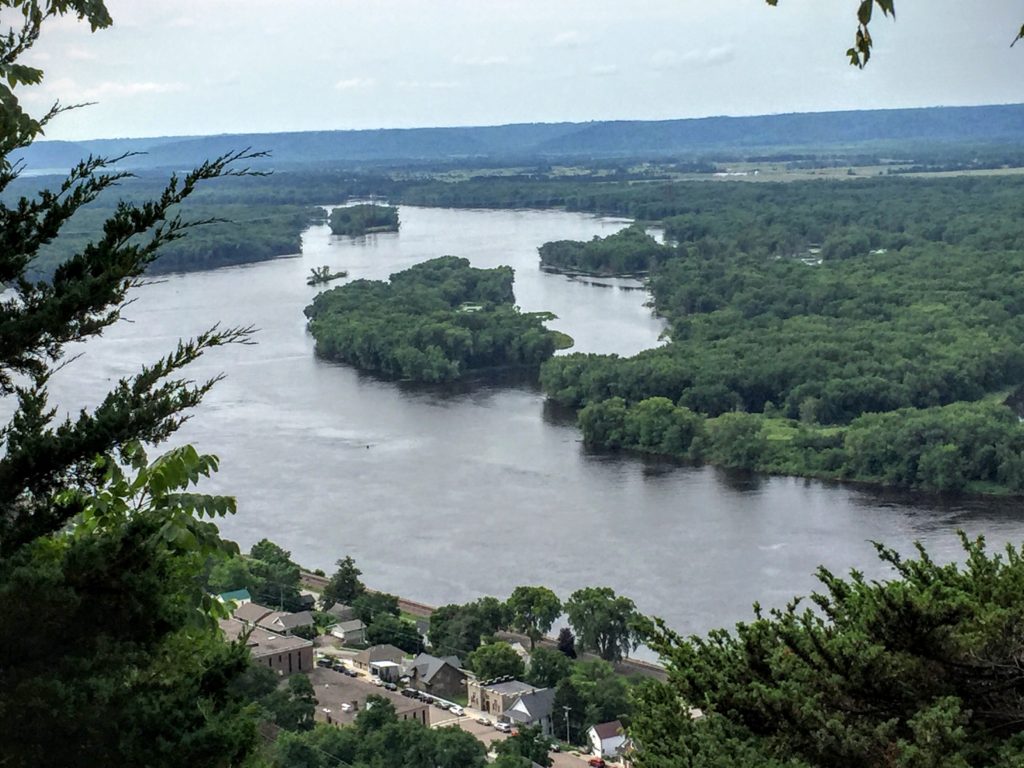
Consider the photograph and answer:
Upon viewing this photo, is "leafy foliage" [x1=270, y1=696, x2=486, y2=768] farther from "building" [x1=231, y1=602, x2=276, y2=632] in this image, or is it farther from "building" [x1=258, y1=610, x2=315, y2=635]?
"building" [x1=231, y1=602, x2=276, y2=632]

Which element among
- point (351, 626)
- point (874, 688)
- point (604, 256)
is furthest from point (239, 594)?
point (604, 256)

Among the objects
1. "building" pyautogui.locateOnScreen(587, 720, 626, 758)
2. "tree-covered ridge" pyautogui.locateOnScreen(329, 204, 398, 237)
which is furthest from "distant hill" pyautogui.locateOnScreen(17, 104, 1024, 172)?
"building" pyautogui.locateOnScreen(587, 720, 626, 758)

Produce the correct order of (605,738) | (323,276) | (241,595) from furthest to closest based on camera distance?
(323,276) < (241,595) < (605,738)

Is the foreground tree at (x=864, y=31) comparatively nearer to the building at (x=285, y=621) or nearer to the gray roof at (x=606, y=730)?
the gray roof at (x=606, y=730)

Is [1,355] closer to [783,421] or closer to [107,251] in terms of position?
[107,251]

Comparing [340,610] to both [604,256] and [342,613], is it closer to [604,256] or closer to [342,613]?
[342,613]

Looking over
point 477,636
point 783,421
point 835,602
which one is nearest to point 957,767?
point 835,602

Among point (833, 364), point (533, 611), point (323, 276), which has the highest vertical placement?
point (323, 276)
